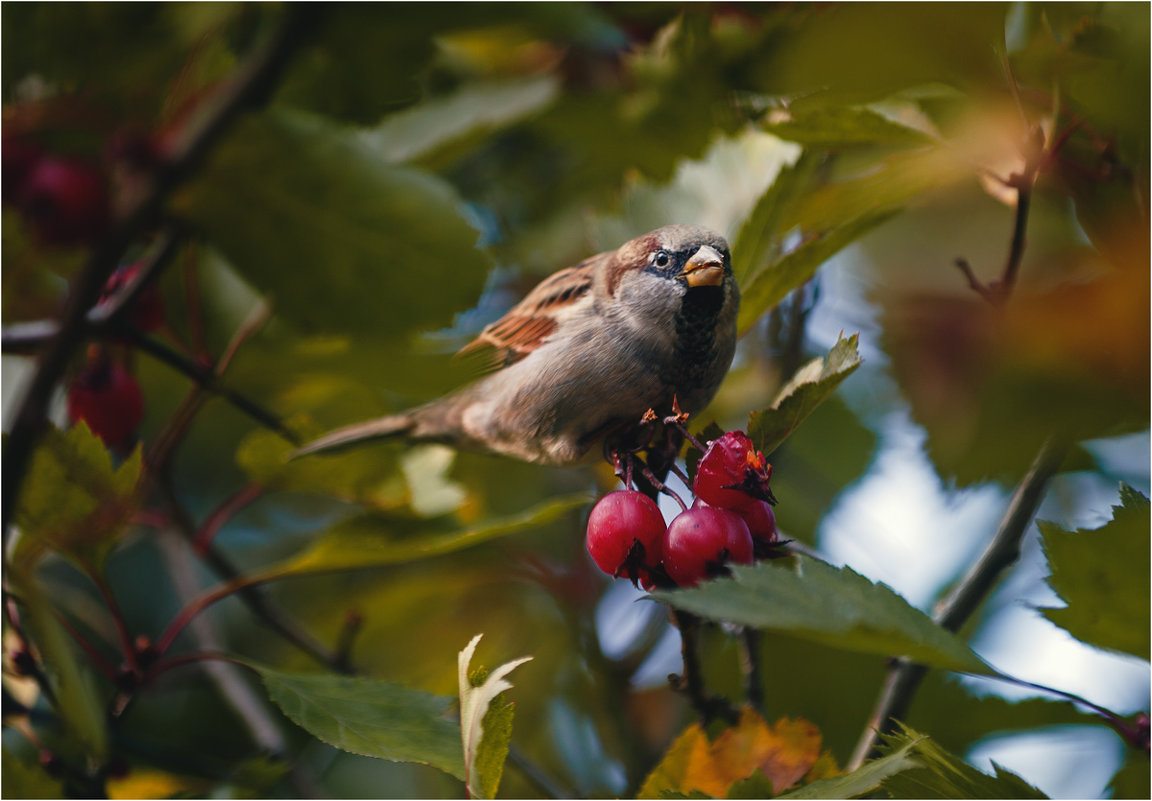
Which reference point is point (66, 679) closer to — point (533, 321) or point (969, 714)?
point (533, 321)

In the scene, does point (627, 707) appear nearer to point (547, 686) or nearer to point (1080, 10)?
point (547, 686)

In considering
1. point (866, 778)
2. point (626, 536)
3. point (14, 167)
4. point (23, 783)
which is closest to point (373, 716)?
point (626, 536)

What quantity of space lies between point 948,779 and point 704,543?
0.38m

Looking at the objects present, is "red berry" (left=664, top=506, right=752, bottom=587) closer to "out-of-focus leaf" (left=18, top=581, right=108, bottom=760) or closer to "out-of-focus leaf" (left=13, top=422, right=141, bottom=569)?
"out-of-focus leaf" (left=18, top=581, right=108, bottom=760)

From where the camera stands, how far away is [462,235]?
134 cm

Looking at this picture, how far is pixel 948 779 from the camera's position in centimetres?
106

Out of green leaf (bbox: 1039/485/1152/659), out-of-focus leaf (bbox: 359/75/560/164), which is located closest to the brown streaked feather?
out-of-focus leaf (bbox: 359/75/560/164)

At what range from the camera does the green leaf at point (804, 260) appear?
4.18 feet

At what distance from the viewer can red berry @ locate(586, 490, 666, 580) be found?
3.97 feet

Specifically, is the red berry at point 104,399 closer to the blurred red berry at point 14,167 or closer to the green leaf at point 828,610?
the blurred red berry at point 14,167

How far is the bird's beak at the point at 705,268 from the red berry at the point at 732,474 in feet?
1.27

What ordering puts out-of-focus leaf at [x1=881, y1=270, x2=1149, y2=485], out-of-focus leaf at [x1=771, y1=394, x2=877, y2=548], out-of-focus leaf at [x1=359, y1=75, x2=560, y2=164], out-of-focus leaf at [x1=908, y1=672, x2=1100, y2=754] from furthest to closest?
out-of-focus leaf at [x1=771, y1=394, x2=877, y2=548] < out-of-focus leaf at [x1=359, y1=75, x2=560, y2=164] < out-of-focus leaf at [x1=908, y1=672, x2=1100, y2=754] < out-of-focus leaf at [x1=881, y1=270, x2=1149, y2=485]

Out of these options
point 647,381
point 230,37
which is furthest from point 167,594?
point 647,381

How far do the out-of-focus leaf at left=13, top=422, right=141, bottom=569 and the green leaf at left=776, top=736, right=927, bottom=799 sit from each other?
1.05 metres
